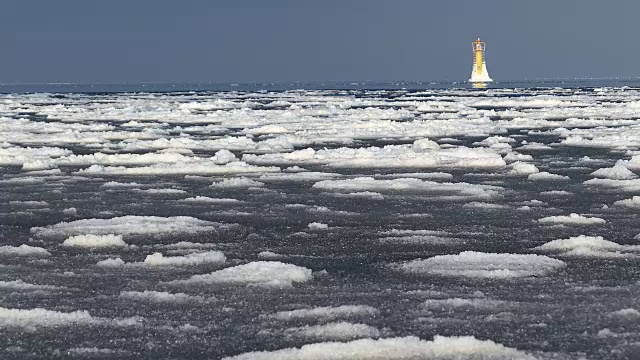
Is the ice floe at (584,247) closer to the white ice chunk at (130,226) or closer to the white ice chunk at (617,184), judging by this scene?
the white ice chunk at (130,226)

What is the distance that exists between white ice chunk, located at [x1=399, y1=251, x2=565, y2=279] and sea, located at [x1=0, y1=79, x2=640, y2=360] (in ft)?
0.07

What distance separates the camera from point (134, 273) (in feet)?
19.6

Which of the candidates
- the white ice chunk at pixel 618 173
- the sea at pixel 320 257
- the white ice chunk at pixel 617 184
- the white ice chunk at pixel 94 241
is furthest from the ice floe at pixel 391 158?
the white ice chunk at pixel 94 241

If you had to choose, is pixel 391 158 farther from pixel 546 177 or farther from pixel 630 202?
pixel 630 202

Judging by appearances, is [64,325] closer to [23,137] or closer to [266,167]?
[266,167]

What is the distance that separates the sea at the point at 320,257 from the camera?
4570 millimetres

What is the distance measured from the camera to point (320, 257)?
650 centimetres

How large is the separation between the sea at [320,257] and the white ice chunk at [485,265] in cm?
2

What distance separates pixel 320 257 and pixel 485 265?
3.33ft

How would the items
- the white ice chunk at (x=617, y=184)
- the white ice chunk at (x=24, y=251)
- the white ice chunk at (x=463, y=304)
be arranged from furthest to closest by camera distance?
the white ice chunk at (x=617, y=184) < the white ice chunk at (x=24, y=251) < the white ice chunk at (x=463, y=304)

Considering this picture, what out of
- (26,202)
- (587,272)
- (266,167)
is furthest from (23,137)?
(587,272)

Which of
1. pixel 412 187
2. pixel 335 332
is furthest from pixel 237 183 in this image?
pixel 335 332

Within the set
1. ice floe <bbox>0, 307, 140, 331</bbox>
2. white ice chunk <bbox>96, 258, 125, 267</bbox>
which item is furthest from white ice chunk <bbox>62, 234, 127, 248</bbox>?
ice floe <bbox>0, 307, 140, 331</bbox>

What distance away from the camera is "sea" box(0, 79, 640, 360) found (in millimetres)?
4570
